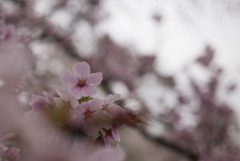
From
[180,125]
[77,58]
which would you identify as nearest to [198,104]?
[180,125]

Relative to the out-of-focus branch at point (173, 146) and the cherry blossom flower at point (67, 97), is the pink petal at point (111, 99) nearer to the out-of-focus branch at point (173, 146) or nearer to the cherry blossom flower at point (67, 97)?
the cherry blossom flower at point (67, 97)

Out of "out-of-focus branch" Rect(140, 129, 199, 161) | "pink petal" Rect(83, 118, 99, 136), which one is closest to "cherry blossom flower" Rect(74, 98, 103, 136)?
"pink petal" Rect(83, 118, 99, 136)

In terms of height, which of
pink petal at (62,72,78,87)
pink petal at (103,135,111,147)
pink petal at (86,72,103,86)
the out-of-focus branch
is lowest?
pink petal at (103,135,111,147)

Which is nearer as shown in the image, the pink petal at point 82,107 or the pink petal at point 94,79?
the pink petal at point 82,107

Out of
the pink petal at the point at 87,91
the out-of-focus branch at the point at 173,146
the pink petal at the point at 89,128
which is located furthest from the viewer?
the out-of-focus branch at the point at 173,146

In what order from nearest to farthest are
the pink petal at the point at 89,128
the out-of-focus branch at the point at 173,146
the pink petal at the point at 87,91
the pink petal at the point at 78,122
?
the pink petal at the point at 78,122, the pink petal at the point at 89,128, the pink petal at the point at 87,91, the out-of-focus branch at the point at 173,146

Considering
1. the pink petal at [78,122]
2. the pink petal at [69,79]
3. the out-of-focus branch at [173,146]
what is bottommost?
the pink petal at [78,122]

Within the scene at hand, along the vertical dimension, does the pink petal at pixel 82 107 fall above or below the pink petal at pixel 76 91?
below

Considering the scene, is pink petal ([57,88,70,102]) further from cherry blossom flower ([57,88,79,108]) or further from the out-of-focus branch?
the out-of-focus branch

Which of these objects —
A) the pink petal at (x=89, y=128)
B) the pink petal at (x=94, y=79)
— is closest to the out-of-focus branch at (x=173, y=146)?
the pink petal at (x=94, y=79)
